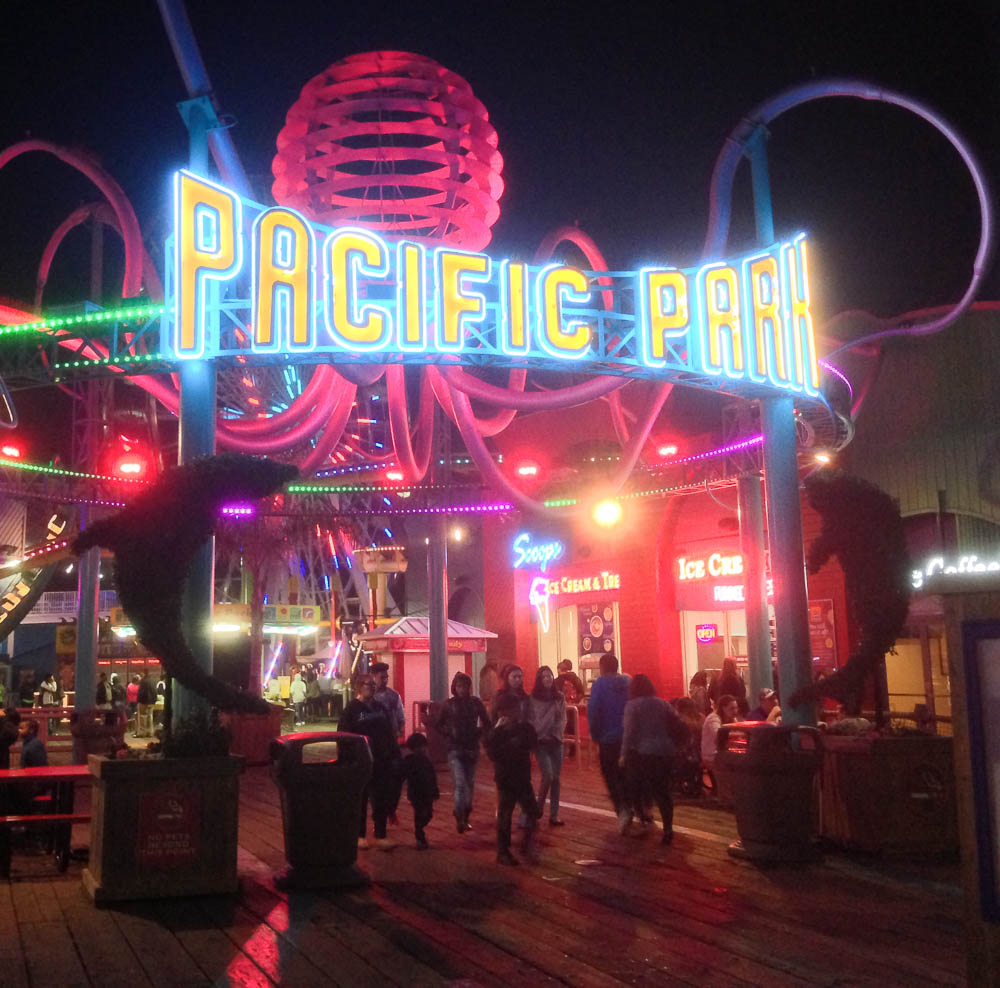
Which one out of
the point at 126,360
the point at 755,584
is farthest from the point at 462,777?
the point at 755,584

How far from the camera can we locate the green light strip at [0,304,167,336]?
962cm

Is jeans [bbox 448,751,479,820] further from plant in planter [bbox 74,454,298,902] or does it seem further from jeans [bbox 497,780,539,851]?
plant in planter [bbox 74,454,298,902]

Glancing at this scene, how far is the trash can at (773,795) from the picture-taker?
29.5 feet

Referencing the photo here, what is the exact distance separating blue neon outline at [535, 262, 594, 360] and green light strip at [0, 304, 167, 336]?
12.4 feet

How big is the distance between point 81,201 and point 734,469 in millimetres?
12001

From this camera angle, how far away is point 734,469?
56.2 ft

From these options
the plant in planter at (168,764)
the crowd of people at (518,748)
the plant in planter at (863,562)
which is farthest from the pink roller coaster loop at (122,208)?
the plant in planter at (863,562)

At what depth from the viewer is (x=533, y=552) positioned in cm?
2625

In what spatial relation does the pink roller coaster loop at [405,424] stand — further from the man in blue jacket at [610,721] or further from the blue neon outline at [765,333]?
the man in blue jacket at [610,721]

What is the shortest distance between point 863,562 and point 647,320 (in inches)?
136

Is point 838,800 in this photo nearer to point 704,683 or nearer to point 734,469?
point 704,683

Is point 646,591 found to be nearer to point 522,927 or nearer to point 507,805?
point 507,805

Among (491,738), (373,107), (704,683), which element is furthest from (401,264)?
(704,683)

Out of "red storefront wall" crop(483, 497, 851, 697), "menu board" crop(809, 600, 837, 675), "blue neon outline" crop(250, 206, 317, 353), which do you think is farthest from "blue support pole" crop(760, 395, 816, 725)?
"menu board" crop(809, 600, 837, 675)
